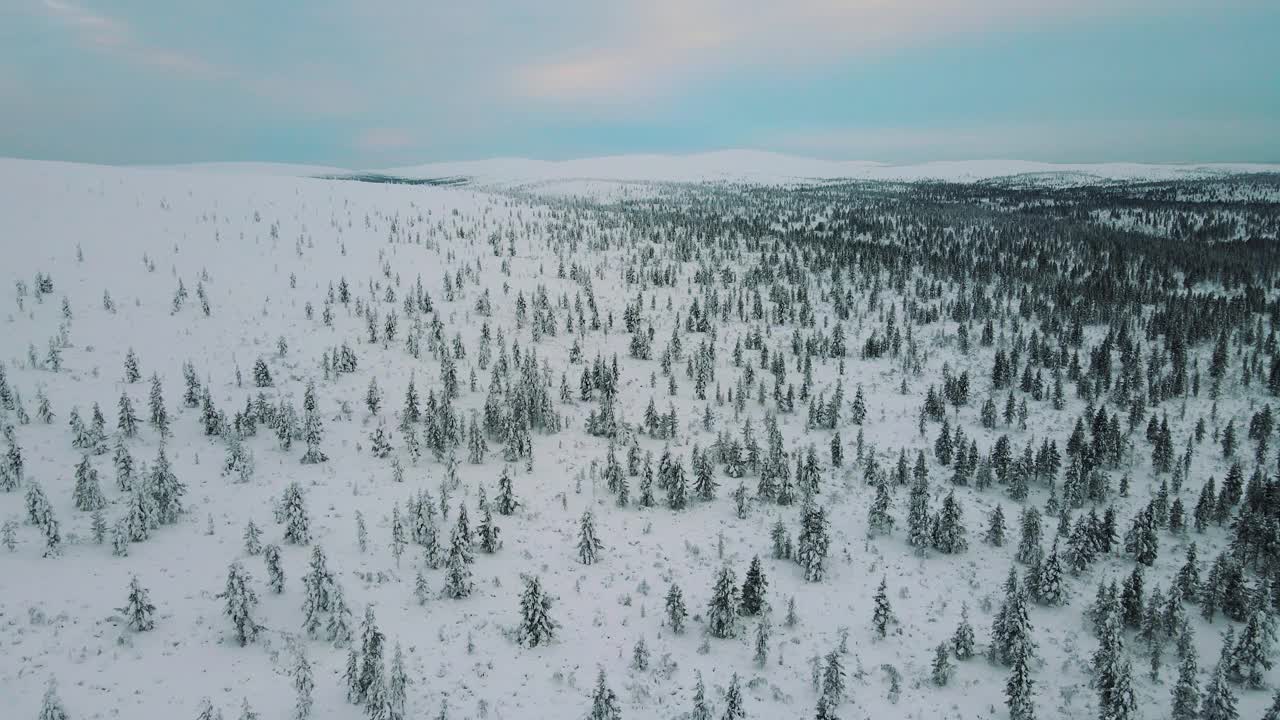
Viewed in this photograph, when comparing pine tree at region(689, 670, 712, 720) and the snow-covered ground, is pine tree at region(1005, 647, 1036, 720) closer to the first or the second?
the snow-covered ground

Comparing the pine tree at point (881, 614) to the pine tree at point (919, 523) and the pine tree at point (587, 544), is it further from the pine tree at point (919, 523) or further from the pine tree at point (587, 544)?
the pine tree at point (587, 544)

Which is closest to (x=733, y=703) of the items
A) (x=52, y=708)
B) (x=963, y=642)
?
(x=963, y=642)

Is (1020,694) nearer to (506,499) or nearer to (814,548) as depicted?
(814,548)

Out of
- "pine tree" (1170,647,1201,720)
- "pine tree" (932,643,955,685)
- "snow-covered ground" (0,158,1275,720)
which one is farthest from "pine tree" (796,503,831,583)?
"pine tree" (1170,647,1201,720)

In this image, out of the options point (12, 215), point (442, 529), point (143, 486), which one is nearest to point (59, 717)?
point (143, 486)

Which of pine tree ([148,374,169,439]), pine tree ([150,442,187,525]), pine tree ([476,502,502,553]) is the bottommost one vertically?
pine tree ([476,502,502,553])

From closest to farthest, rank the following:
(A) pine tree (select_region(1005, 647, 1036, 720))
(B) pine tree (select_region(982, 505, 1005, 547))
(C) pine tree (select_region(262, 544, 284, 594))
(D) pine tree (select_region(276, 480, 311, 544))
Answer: (A) pine tree (select_region(1005, 647, 1036, 720)), (C) pine tree (select_region(262, 544, 284, 594)), (D) pine tree (select_region(276, 480, 311, 544)), (B) pine tree (select_region(982, 505, 1005, 547))
